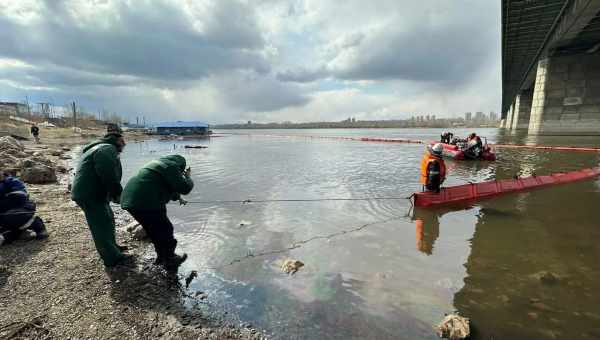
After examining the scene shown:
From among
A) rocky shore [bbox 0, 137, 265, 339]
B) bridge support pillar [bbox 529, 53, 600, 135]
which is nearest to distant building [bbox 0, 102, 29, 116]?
rocky shore [bbox 0, 137, 265, 339]

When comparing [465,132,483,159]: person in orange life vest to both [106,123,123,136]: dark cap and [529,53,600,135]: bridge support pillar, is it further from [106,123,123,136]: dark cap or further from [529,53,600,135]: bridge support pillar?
[529,53,600,135]: bridge support pillar

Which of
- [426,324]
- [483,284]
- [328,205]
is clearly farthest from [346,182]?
[426,324]

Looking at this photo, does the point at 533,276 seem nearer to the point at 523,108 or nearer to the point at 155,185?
the point at 155,185

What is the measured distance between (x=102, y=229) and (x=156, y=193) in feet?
3.79

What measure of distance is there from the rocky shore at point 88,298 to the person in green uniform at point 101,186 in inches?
21.0

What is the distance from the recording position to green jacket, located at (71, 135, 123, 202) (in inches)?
175

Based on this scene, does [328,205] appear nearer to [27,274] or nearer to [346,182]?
[346,182]

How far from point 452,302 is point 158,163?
4.76 metres

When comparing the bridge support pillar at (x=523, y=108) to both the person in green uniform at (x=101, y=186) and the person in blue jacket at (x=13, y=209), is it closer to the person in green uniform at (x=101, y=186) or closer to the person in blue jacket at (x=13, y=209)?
the person in green uniform at (x=101, y=186)

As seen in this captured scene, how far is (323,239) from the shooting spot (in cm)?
701

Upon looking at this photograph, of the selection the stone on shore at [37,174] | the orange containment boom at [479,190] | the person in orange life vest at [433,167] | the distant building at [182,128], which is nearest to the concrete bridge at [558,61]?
the orange containment boom at [479,190]

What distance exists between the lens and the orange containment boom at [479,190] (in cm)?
925

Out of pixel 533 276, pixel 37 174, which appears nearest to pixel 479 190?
pixel 533 276

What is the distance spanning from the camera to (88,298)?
4090 mm
